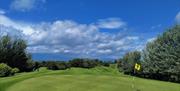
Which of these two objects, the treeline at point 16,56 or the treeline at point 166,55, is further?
the treeline at point 16,56

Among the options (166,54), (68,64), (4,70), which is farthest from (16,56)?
(166,54)

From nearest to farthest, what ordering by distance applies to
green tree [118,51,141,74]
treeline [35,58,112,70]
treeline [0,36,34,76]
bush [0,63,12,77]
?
1. bush [0,63,12,77]
2. treeline [0,36,34,76]
3. treeline [35,58,112,70]
4. green tree [118,51,141,74]

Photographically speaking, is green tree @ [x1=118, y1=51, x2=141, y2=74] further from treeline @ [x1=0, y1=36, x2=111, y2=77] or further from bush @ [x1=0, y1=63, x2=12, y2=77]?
bush @ [x1=0, y1=63, x2=12, y2=77]

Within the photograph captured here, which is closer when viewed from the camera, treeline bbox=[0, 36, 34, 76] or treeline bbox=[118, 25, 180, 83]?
treeline bbox=[118, 25, 180, 83]

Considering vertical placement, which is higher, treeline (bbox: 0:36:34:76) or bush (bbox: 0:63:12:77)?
treeline (bbox: 0:36:34:76)

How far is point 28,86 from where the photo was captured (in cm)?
4094

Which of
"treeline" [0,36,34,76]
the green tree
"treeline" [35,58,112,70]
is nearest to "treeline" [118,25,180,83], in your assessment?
"treeline" [35,58,112,70]

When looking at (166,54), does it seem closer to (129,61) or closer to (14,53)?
(129,61)

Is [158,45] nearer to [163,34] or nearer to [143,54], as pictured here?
[163,34]

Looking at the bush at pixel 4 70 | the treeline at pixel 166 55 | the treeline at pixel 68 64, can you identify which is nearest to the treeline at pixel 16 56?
the treeline at pixel 68 64

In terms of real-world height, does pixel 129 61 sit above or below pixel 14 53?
below

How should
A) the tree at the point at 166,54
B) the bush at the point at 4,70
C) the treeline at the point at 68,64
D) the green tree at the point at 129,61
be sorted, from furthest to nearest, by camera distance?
the green tree at the point at 129,61 < the treeline at the point at 68,64 < the tree at the point at 166,54 < the bush at the point at 4,70

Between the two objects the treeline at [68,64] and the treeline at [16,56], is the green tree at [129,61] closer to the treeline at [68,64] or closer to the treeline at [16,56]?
the treeline at [68,64]

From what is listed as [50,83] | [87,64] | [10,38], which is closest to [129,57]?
[87,64]
